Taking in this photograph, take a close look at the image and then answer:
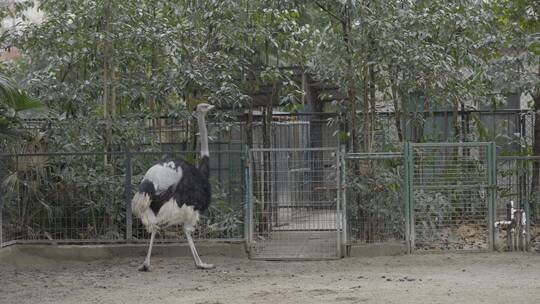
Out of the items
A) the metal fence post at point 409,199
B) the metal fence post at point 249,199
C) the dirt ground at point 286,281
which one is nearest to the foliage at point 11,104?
the dirt ground at point 286,281

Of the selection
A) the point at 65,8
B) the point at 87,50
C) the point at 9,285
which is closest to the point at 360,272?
the point at 9,285

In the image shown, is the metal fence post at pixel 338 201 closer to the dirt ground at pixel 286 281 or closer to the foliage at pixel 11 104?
the dirt ground at pixel 286 281

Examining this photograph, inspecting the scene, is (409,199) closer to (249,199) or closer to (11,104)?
(249,199)

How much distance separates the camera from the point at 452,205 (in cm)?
1112

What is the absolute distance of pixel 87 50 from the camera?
39.9ft

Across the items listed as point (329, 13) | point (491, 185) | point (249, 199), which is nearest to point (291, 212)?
point (249, 199)

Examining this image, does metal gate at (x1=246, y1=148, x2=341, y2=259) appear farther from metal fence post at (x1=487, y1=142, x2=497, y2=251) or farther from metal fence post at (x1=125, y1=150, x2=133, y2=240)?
metal fence post at (x1=487, y1=142, x2=497, y2=251)

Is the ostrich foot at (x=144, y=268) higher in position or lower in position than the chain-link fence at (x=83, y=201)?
lower

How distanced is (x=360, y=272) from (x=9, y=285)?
3.94m

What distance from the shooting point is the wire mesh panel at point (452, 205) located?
11.1 m

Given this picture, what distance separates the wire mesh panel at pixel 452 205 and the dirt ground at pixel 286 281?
417 millimetres

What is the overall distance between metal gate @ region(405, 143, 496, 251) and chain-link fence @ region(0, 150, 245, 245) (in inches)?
90.7

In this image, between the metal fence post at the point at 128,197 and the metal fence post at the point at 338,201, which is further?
the metal fence post at the point at 128,197

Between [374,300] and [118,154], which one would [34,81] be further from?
[374,300]
